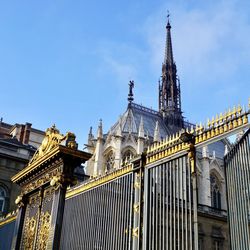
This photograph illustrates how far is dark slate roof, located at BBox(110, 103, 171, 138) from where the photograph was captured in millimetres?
48625

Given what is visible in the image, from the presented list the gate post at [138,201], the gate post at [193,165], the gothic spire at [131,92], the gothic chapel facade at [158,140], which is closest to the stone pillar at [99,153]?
the gothic chapel facade at [158,140]

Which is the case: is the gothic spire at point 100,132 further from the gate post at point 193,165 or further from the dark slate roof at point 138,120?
the gate post at point 193,165

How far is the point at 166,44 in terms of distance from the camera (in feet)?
223

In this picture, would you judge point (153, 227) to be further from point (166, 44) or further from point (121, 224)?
point (166, 44)

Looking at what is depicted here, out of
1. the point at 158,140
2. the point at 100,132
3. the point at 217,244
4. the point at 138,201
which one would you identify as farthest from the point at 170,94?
the point at 138,201

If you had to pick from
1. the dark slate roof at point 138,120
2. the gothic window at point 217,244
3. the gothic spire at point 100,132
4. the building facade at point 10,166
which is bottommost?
the gothic window at point 217,244

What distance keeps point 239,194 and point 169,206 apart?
1346 millimetres

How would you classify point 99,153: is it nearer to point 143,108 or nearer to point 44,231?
point 143,108

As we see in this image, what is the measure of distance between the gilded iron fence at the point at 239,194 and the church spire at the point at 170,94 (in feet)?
165

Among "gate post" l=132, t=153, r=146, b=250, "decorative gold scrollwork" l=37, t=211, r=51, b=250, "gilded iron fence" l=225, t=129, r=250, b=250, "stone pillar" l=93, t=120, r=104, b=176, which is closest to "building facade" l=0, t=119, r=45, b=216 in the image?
"stone pillar" l=93, t=120, r=104, b=176

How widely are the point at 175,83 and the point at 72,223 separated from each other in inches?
2087

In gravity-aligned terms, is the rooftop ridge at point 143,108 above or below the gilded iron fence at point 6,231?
above

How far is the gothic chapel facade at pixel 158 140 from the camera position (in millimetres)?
32128

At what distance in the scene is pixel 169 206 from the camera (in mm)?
7301
